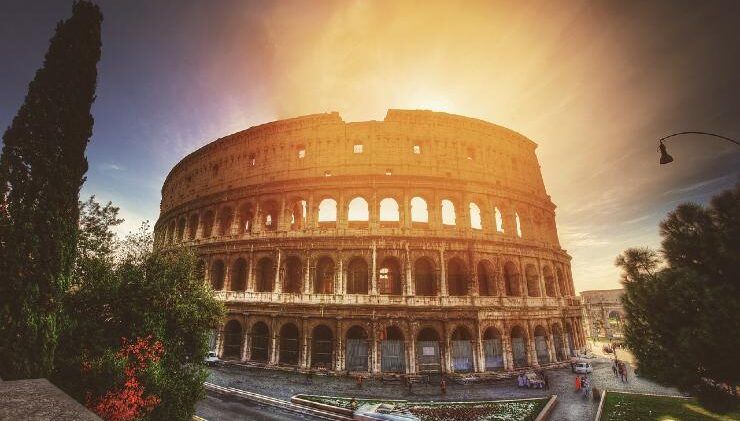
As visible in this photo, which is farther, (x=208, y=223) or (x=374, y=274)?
(x=208, y=223)

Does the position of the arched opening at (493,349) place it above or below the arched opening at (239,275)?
below

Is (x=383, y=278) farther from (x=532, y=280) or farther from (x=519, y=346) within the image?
(x=532, y=280)

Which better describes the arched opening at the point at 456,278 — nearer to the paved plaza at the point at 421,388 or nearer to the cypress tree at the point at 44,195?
the paved plaza at the point at 421,388

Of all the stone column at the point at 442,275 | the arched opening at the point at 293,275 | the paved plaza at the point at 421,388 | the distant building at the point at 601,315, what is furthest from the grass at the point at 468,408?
the distant building at the point at 601,315

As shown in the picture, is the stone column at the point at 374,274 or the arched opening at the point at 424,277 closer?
the stone column at the point at 374,274

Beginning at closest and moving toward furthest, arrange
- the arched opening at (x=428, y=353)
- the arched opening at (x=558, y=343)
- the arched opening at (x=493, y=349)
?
1. the arched opening at (x=428, y=353)
2. the arched opening at (x=493, y=349)
3. the arched opening at (x=558, y=343)

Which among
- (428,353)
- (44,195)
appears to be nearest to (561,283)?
(428,353)

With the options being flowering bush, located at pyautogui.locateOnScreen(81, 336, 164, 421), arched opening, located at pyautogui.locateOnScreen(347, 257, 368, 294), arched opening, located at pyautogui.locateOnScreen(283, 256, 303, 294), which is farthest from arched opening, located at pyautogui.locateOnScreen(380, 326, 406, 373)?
flowering bush, located at pyautogui.locateOnScreen(81, 336, 164, 421)

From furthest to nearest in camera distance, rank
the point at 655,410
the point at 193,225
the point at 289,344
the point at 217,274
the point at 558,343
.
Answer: the point at 193,225
the point at 217,274
the point at 558,343
the point at 289,344
the point at 655,410
